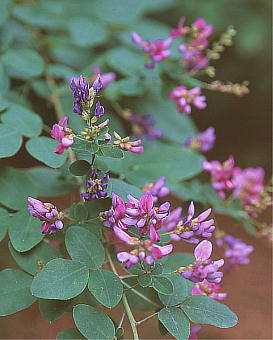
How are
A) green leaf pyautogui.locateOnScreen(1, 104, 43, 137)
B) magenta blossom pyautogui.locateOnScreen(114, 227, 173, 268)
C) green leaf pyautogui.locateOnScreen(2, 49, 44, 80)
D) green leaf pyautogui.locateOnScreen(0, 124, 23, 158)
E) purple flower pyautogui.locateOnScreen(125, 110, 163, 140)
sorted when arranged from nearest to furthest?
1. magenta blossom pyautogui.locateOnScreen(114, 227, 173, 268)
2. green leaf pyautogui.locateOnScreen(0, 124, 23, 158)
3. green leaf pyautogui.locateOnScreen(1, 104, 43, 137)
4. green leaf pyautogui.locateOnScreen(2, 49, 44, 80)
5. purple flower pyautogui.locateOnScreen(125, 110, 163, 140)

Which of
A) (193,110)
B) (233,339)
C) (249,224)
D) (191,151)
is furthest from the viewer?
(193,110)

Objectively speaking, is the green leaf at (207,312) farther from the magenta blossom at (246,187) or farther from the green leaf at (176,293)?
the magenta blossom at (246,187)

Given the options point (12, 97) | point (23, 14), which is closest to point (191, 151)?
point (12, 97)

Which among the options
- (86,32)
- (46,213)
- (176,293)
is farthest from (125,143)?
(86,32)

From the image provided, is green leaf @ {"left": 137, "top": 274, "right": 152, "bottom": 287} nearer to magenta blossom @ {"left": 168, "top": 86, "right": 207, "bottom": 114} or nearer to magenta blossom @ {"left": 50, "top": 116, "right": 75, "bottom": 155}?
magenta blossom @ {"left": 50, "top": 116, "right": 75, "bottom": 155}

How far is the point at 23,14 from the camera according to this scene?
1.44m

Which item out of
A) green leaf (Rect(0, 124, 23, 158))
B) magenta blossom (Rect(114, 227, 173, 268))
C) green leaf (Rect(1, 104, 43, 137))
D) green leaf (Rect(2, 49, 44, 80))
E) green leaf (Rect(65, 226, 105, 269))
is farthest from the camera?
green leaf (Rect(2, 49, 44, 80))

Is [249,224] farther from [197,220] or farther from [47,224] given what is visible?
[47,224]

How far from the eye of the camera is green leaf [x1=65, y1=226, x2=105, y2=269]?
2.58ft

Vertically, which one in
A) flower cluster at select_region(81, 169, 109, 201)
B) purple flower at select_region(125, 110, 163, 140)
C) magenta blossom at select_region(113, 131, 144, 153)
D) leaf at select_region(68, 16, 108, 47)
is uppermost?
magenta blossom at select_region(113, 131, 144, 153)

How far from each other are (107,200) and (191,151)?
52cm

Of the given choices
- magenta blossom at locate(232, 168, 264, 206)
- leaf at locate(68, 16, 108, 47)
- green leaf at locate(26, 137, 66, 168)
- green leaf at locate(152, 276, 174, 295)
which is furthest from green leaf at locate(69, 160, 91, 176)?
leaf at locate(68, 16, 108, 47)

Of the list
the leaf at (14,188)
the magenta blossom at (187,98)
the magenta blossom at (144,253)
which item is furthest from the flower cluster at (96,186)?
the magenta blossom at (187,98)

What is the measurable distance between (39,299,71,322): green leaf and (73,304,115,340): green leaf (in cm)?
7
